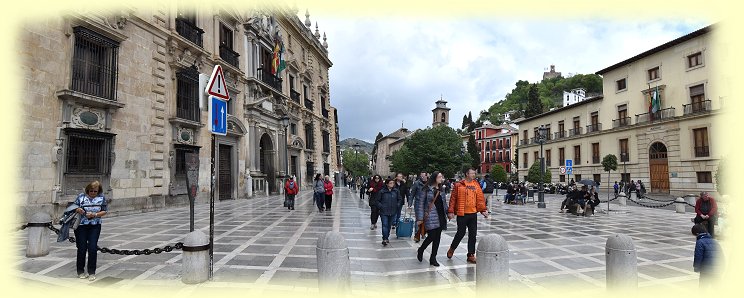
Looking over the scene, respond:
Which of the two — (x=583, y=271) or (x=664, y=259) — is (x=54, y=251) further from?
(x=664, y=259)

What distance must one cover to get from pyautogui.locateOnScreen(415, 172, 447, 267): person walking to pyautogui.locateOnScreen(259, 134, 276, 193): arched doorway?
1889cm

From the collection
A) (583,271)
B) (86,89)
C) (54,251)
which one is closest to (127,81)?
(86,89)

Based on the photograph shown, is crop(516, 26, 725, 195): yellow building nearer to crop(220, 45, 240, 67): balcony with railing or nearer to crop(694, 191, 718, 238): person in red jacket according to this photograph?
crop(694, 191, 718, 238): person in red jacket

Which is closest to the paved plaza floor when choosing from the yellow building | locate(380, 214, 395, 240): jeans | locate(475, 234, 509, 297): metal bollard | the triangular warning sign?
locate(380, 214, 395, 240): jeans

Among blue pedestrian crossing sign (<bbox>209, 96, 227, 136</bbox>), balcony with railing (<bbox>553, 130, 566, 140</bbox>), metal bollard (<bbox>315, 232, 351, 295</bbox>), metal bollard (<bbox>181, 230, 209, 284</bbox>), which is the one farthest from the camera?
balcony with railing (<bbox>553, 130, 566, 140</bbox>)

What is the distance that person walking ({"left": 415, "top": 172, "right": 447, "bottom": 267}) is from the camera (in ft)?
19.7

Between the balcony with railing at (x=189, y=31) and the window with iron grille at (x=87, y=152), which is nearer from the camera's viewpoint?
the window with iron grille at (x=87, y=152)

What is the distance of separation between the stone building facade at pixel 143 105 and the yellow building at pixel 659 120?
25646 millimetres

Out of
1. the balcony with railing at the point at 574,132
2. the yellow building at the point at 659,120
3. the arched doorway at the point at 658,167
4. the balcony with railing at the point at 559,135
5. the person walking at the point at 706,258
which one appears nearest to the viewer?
the person walking at the point at 706,258

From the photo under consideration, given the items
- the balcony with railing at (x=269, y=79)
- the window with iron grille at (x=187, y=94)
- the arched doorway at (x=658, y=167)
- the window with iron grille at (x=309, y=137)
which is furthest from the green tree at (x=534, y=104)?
the window with iron grille at (x=187, y=94)

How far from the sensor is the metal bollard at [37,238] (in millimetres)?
6234

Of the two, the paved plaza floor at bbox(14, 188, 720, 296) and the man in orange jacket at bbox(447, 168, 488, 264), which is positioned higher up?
the man in orange jacket at bbox(447, 168, 488, 264)

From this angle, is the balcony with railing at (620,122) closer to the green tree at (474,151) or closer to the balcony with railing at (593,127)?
the balcony with railing at (593,127)

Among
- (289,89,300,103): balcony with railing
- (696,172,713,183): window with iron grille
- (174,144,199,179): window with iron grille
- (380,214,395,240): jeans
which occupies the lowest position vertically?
(380,214,395,240): jeans
